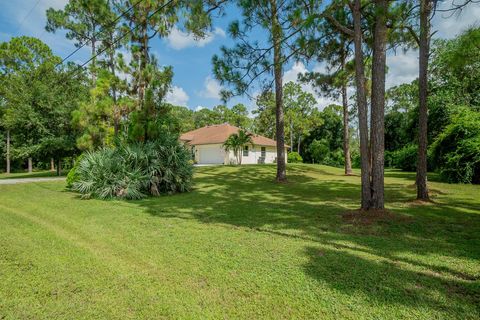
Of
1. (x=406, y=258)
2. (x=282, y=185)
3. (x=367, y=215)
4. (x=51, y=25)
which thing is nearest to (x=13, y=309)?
(x=406, y=258)

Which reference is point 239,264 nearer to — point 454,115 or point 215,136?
point 454,115

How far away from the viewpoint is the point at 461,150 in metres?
11.5

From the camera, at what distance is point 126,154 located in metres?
9.72

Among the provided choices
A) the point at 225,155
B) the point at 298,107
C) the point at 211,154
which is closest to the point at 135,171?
the point at 225,155

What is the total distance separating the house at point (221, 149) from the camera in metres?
26.0

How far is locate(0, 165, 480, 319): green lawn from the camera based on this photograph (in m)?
2.66

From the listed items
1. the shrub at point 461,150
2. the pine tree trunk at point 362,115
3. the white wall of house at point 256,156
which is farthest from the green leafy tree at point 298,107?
the pine tree trunk at point 362,115

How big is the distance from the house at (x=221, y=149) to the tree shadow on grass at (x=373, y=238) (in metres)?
16.4

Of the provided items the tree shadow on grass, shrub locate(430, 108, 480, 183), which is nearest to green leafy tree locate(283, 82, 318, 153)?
shrub locate(430, 108, 480, 183)

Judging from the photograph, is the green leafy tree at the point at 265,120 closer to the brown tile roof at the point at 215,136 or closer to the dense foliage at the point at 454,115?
the brown tile roof at the point at 215,136

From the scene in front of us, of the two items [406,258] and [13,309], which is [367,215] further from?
[13,309]

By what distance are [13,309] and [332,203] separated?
730 cm

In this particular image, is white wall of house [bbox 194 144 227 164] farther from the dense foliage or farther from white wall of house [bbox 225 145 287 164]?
the dense foliage

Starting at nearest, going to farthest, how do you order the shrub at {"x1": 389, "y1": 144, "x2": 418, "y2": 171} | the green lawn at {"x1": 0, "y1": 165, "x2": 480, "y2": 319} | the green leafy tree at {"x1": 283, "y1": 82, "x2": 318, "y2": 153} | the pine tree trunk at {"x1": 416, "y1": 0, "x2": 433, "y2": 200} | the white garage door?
1. the green lawn at {"x1": 0, "y1": 165, "x2": 480, "y2": 319}
2. the pine tree trunk at {"x1": 416, "y1": 0, "x2": 433, "y2": 200}
3. the shrub at {"x1": 389, "y1": 144, "x2": 418, "y2": 171}
4. the white garage door
5. the green leafy tree at {"x1": 283, "y1": 82, "x2": 318, "y2": 153}
